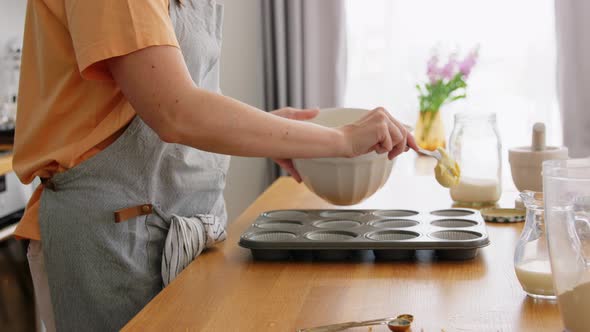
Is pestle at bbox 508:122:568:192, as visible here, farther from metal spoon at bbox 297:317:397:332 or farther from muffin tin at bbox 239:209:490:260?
metal spoon at bbox 297:317:397:332

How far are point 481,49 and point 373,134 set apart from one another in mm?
2450

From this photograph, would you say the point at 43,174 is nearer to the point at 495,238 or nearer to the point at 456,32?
the point at 495,238

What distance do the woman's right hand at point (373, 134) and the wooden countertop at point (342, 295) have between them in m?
0.18

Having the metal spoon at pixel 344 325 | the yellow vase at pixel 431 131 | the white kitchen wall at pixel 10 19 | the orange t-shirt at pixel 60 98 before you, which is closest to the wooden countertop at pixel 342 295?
the metal spoon at pixel 344 325

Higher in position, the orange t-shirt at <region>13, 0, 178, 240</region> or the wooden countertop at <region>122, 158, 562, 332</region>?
the orange t-shirt at <region>13, 0, 178, 240</region>

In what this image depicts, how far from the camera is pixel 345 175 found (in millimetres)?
1344

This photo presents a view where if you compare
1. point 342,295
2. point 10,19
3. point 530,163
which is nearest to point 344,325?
point 342,295

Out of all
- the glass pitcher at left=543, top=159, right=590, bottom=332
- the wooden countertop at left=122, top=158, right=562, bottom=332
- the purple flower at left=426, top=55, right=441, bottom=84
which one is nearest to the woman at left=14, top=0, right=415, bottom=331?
the wooden countertop at left=122, top=158, right=562, bottom=332

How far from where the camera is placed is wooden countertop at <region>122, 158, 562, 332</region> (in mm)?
985

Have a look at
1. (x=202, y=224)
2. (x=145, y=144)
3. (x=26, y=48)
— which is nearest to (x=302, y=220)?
(x=202, y=224)

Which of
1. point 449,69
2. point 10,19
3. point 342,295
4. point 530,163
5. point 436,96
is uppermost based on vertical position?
point 10,19

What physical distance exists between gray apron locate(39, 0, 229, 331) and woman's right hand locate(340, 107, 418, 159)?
0.97 feet

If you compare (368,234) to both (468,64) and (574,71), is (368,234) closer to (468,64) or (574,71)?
(468,64)

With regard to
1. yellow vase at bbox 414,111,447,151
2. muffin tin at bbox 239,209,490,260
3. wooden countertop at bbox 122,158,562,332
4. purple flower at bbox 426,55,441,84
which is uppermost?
purple flower at bbox 426,55,441,84
